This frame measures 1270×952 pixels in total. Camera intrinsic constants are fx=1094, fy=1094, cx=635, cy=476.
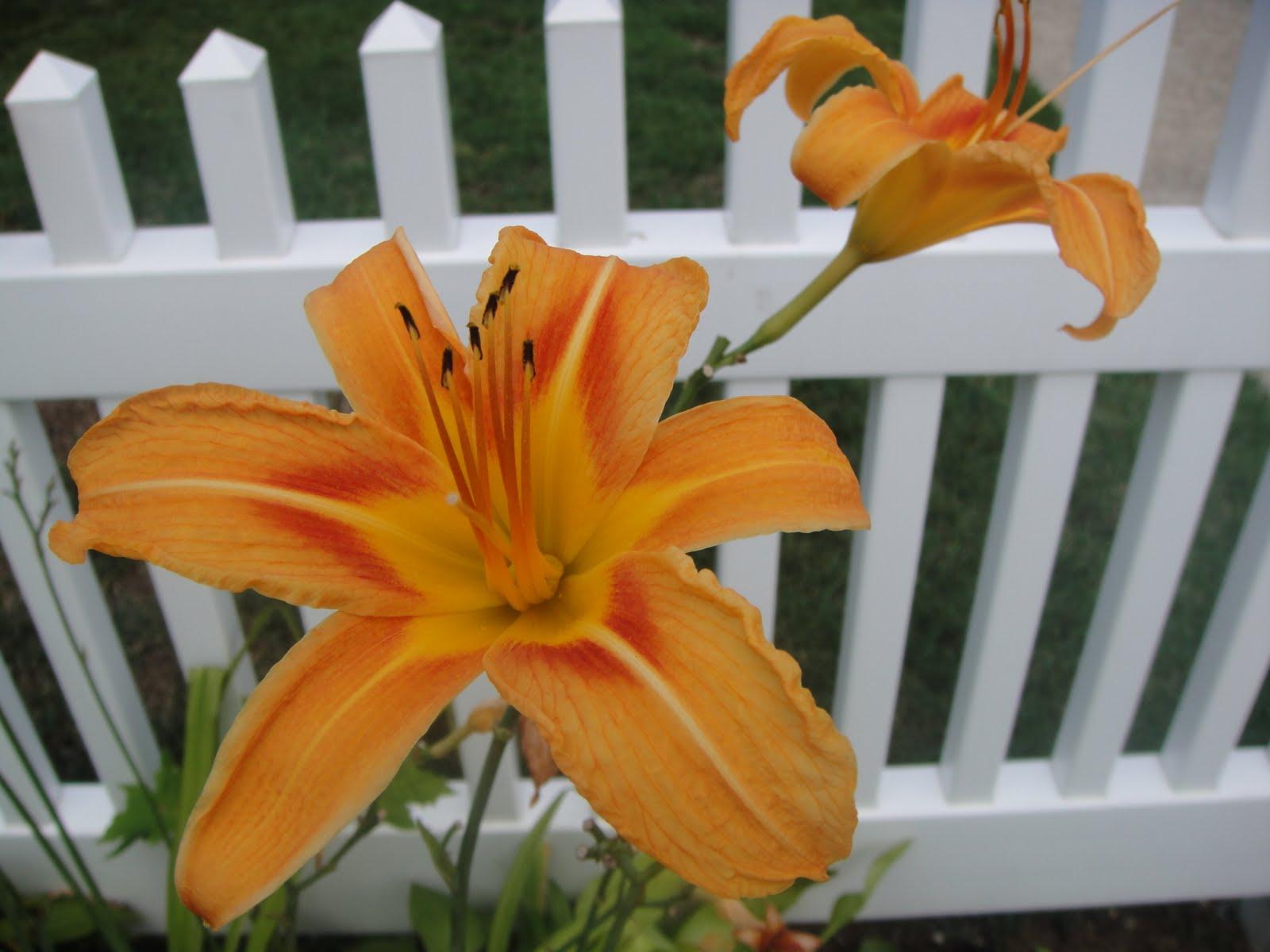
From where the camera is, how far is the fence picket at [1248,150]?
135 cm

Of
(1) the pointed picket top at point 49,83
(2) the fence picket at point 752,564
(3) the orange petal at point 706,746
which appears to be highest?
(1) the pointed picket top at point 49,83

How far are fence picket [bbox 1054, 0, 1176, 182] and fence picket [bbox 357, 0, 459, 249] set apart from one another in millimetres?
766

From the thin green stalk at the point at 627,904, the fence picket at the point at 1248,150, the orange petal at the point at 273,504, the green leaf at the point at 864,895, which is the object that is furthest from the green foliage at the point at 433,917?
the fence picket at the point at 1248,150

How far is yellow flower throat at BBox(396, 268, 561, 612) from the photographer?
665 millimetres

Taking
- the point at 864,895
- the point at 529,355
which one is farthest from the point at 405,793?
the point at 529,355

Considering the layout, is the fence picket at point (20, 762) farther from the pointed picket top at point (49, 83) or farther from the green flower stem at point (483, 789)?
the green flower stem at point (483, 789)

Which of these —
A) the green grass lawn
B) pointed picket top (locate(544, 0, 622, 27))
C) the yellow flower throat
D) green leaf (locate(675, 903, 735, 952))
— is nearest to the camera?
the yellow flower throat

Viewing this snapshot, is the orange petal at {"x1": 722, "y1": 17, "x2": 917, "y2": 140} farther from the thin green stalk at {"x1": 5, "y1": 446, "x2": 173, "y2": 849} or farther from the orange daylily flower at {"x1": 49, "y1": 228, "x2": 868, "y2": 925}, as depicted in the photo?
the thin green stalk at {"x1": 5, "y1": 446, "x2": 173, "y2": 849}

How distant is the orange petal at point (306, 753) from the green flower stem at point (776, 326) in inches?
9.7

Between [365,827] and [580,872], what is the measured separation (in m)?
0.99

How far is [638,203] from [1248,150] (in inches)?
73.9

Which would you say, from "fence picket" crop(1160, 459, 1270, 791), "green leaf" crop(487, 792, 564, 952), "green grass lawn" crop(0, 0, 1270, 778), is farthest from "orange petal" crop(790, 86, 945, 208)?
"green grass lawn" crop(0, 0, 1270, 778)

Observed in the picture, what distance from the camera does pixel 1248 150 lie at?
4.53 feet

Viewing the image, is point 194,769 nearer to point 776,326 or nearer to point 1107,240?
point 776,326
